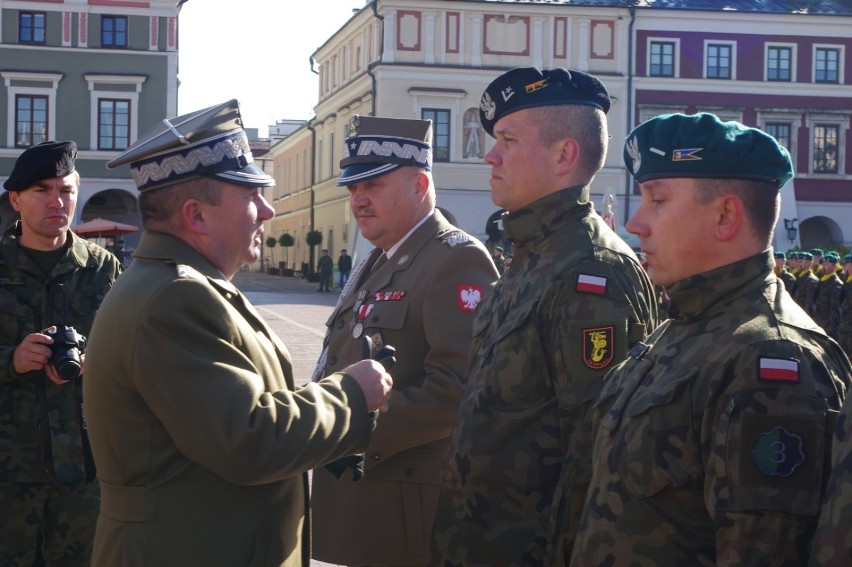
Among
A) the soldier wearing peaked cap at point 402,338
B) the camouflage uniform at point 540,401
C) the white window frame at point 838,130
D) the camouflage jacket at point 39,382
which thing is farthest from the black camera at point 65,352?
the white window frame at point 838,130

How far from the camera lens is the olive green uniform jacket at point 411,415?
409cm

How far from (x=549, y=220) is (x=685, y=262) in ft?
3.06

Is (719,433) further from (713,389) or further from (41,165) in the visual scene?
(41,165)

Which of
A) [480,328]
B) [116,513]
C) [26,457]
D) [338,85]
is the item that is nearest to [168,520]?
[116,513]

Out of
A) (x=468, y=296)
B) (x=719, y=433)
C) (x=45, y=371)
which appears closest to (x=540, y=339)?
(x=468, y=296)

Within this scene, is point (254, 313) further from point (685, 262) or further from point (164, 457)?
point (685, 262)

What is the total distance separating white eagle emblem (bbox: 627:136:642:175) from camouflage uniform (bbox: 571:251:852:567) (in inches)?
14.1

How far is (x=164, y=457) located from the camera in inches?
119

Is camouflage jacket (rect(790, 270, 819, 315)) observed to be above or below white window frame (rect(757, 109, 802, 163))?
below

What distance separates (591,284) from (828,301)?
69.0 ft

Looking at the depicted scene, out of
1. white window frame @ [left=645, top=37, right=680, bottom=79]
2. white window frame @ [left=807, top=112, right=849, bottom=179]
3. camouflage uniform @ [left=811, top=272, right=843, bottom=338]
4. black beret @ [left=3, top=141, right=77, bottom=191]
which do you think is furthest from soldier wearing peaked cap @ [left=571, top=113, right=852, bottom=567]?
white window frame @ [left=807, top=112, right=849, bottom=179]

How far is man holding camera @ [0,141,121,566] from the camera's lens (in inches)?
189

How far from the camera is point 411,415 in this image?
4.07 meters

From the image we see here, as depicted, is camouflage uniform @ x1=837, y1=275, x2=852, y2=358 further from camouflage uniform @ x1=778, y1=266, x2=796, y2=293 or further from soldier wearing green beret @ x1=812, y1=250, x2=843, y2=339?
camouflage uniform @ x1=778, y1=266, x2=796, y2=293
